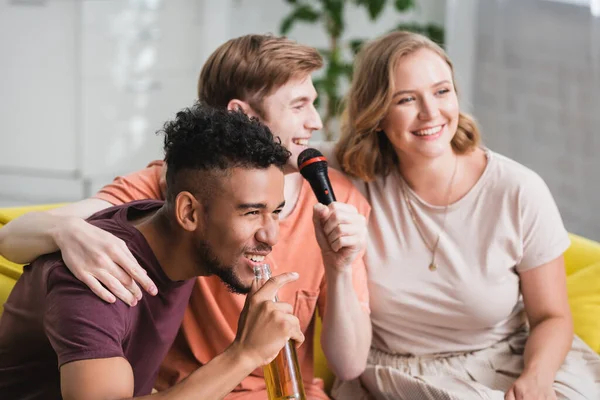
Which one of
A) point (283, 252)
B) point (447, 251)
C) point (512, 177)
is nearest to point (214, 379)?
point (283, 252)

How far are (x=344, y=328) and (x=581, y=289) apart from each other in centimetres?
74

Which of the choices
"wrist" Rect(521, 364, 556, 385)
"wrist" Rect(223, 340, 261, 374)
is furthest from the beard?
"wrist" Rect(521, 364, 556, 385)

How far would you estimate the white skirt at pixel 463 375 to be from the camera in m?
1.74

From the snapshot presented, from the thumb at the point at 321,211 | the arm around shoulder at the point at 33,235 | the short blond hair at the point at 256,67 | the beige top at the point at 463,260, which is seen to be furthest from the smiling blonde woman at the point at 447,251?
the arm around shoulder at the point at 33,235

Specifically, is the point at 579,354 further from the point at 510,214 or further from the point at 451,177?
the point at 451,177

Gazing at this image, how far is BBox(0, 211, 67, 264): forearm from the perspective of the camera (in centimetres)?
145

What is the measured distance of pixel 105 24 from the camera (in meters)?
4.25

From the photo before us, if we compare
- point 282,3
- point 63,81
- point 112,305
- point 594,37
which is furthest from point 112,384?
point 282,3

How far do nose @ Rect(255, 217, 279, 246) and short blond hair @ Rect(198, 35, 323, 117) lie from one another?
45 cm

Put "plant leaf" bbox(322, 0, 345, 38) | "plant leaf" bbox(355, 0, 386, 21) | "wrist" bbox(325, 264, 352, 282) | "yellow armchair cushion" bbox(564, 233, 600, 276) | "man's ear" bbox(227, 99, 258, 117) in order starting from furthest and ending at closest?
"plant leaf" bbox(322, 0, 345, 38) < "plant leaf" bbox(355, 0, 386, 21) < "yellow armchair cushion" bbox(564, 233, 600, 276) < "man's ear" bbox(227, 99, 258, 117) < "wrist" bbox(325, 264, 352, 282)

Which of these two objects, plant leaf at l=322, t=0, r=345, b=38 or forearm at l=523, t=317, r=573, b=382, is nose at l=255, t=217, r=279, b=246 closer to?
forearm at l=523, t=317, r=573, b=382

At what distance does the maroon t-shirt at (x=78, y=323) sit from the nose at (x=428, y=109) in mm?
651

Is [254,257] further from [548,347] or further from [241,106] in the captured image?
[548,347]

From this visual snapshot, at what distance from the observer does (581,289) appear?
2.14m
